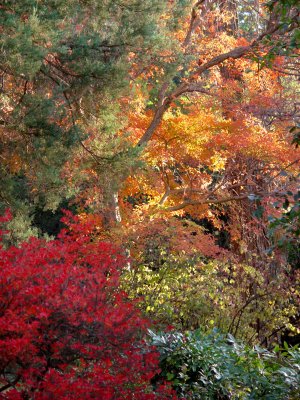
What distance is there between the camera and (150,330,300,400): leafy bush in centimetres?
476

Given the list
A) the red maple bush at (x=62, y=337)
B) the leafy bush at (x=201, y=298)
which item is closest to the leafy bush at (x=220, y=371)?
the red maple bush at (x=62, y=337)

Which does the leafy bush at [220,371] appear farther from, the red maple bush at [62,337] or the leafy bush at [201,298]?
the leafy bush at [201,298]

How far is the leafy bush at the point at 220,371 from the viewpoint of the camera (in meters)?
4.76

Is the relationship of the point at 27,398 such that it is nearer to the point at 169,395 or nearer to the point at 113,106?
the point at 169,395

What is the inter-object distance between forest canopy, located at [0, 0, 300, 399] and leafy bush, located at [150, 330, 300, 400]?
0.02 m

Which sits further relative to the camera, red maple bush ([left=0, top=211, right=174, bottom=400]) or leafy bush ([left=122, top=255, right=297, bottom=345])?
leafy bush ([left=122, top=255, right=297, bottom=345])

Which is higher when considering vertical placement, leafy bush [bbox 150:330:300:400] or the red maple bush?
the red maple bush

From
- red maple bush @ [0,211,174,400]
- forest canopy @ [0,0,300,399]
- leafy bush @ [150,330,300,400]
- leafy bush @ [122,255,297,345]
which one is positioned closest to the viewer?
red maple bush @ [0,211,174,400]

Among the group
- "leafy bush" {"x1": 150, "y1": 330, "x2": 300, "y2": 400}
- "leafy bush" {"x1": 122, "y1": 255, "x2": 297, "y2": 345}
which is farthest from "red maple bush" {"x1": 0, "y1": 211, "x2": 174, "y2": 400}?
"leafy bush" {"x1": 122, "y1": 255, "x2": 297, "y2": 345}

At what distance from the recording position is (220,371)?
4.92 metres

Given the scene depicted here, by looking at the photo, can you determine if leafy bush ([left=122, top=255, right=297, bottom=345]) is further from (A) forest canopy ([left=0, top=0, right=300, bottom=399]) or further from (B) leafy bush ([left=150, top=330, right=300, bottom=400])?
(B) leafy bush ([left=150, top=330, right=300, bottom=400])

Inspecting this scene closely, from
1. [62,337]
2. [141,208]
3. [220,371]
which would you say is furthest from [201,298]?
[141,208]

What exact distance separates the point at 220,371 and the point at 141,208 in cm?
772

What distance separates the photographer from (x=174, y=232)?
9047 millimetres
